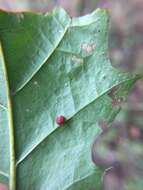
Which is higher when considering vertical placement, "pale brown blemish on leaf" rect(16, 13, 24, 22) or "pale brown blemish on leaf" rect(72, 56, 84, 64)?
"pale brown blemish on leaf" rect(16, 13, 24, 22)

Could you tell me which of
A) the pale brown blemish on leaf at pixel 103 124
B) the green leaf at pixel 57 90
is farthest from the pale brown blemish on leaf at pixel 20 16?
the pale brown blemish on leaf at pixel 103 124

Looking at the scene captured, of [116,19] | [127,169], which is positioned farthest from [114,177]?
[116,19]

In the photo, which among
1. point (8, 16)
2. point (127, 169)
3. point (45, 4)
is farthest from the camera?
point (45, 4)

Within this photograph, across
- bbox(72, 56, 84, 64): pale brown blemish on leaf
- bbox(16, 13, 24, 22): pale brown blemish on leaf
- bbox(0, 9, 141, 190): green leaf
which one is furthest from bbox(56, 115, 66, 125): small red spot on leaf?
bbox(16, 13, 24, 22): pale brown blemish on leaf

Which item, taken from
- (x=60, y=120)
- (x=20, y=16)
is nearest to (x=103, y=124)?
(x=60, y=120)

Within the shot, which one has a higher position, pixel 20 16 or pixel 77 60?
pixel 20 16

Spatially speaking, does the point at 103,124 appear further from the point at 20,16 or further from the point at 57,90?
the point at 20,16

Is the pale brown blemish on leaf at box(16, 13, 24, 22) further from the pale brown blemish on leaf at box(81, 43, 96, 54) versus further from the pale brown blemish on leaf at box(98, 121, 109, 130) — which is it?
the pale brown blemish on leaf at box(98, 121, 109, 130)

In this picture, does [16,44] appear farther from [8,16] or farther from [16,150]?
[16,150]
